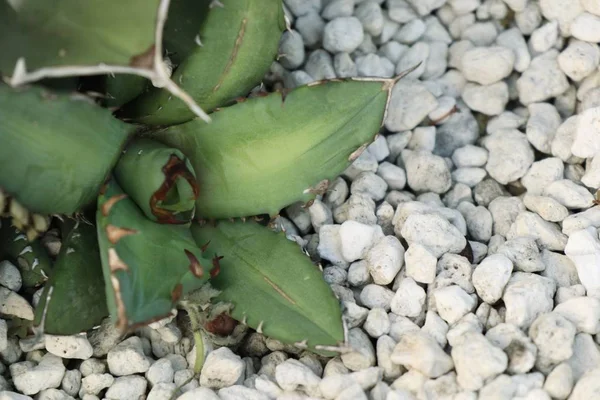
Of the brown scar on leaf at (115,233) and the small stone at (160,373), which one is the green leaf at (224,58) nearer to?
the brown scar on leaf at (115,233)

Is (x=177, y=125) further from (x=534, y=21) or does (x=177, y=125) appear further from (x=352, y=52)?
(x=534, y=21)

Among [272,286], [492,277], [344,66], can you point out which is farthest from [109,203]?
[344,66]

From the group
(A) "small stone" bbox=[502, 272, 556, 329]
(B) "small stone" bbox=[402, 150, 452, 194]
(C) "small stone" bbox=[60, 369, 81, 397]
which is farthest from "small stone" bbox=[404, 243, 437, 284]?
(C) "small stone" bbox=[60, 369, 81, 397]

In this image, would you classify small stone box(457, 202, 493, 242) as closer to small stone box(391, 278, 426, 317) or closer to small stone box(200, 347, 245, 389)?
small stone box(391, 278, 426, 317)

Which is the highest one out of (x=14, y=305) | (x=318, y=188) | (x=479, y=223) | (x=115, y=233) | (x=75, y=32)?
(x=75, y=32)

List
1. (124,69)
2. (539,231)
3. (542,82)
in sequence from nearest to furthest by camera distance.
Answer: (124,69) → (539,231) → (542,82)

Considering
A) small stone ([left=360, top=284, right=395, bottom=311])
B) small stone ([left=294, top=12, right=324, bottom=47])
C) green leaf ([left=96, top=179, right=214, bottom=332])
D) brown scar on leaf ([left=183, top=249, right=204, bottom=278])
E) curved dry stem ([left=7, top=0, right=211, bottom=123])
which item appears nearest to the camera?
curved dry stem ([left=7, top=0, right=211, bottom=123])

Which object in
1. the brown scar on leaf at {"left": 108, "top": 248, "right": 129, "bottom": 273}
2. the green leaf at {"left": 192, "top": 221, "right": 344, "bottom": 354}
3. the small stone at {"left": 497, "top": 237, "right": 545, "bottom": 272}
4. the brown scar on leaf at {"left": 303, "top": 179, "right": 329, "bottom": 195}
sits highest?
the brown scar on leaf at {"left": 108, "top": 248, "right": 129, "bottom": 273}

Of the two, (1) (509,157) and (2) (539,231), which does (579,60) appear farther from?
(2) (539,231)
